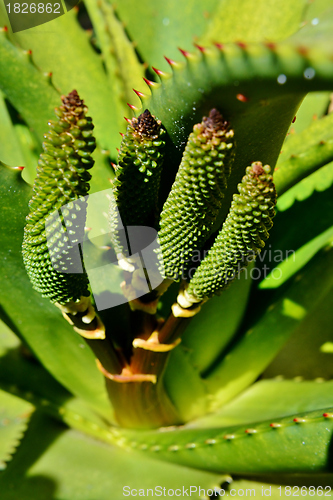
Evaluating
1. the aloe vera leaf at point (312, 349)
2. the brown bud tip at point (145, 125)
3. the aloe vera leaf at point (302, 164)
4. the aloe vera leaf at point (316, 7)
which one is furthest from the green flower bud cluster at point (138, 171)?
the aloe vera leaf at point (316, 7)

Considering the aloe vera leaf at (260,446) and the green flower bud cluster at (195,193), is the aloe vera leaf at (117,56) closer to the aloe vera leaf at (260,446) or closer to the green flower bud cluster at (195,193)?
the green flower bud cluster at (195,193)

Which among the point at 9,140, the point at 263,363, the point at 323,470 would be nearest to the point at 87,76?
the point at 9,140

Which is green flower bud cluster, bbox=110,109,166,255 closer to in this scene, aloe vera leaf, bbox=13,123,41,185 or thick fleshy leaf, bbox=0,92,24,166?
aloe vera leaf, bbox=13,123,41,185

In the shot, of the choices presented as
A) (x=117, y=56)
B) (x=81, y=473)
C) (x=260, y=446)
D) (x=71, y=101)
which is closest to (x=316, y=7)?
(x=117, y=56)

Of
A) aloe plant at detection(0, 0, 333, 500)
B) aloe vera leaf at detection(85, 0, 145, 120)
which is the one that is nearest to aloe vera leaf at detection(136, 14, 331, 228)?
aloe plant at detection(0, 0, 333, 500)

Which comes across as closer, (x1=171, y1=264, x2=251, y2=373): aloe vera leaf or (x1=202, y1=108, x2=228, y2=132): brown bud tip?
(x1=202, y1=108, x2=228, y2=132): brown bud tip

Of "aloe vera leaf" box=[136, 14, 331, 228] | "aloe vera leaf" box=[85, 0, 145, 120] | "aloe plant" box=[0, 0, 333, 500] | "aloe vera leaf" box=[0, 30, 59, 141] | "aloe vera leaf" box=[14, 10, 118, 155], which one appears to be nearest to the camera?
"aloe vera leaf" box=[136, 14, 331, 228]
